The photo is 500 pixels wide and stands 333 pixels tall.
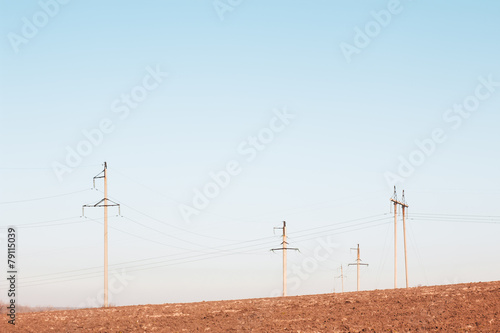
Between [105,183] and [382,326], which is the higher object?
[105,183]

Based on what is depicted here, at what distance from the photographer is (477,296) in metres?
43.0

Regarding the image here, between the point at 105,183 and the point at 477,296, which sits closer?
the point at 477,296

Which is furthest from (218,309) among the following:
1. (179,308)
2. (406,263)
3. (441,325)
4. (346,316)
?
(406,263)

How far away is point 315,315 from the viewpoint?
41062 mm

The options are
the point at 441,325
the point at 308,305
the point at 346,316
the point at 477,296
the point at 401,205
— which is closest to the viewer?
the point at 441,325

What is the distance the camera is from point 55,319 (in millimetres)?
46562

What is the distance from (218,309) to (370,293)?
42.2 ft

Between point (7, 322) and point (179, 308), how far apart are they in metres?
12.8

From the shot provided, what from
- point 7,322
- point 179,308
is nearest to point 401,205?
point 179,308

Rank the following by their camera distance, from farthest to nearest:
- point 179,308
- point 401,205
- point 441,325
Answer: point 401,205
point 179,308
point 441,325

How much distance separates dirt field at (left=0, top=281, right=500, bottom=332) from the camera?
118 feet

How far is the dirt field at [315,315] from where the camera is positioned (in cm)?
3606

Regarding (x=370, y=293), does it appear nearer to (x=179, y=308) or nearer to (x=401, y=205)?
(x=179, y=308)

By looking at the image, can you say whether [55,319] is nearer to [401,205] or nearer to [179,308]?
[179,308]
